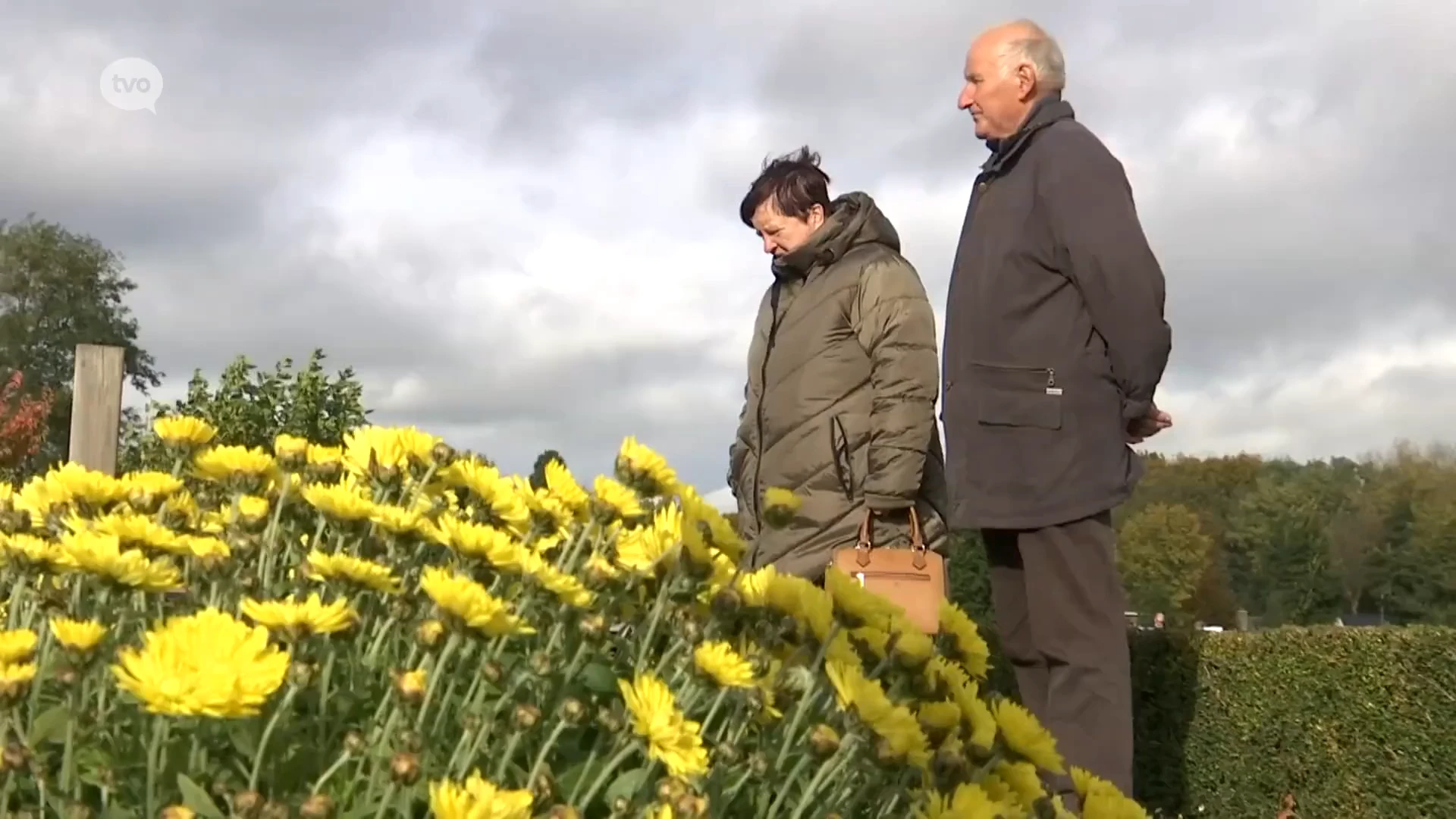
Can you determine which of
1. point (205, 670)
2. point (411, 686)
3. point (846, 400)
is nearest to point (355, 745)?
point (411, 686)

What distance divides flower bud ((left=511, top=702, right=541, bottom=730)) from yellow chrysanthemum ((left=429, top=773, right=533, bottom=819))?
233 millimetres

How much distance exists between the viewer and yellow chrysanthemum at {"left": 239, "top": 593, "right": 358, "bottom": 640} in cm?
120

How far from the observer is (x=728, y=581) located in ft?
5.34

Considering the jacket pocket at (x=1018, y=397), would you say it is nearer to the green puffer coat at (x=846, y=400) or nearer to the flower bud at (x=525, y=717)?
the green puffer coat at (x=846, y=400)

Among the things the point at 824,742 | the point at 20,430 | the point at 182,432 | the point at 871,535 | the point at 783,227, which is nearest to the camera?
the point at 824,742

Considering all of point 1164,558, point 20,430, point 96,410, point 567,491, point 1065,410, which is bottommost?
point 567,491

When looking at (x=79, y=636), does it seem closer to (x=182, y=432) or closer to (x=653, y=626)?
(x=653, y=626)

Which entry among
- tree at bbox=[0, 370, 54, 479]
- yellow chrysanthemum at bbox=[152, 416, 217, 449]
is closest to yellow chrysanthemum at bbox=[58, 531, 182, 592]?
yellow chrysanthemum at bbox=[152, 416, 217, 449]

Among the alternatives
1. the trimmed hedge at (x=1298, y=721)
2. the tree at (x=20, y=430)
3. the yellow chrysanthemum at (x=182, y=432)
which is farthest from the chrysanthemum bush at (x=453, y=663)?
the tree at (x=20, y=430)

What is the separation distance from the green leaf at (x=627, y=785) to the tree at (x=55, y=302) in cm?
2945

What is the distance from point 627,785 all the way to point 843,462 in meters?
1.86

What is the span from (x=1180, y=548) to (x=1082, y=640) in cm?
6332

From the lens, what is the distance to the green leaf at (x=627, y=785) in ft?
4.10

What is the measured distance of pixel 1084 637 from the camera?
2639 millimetres
